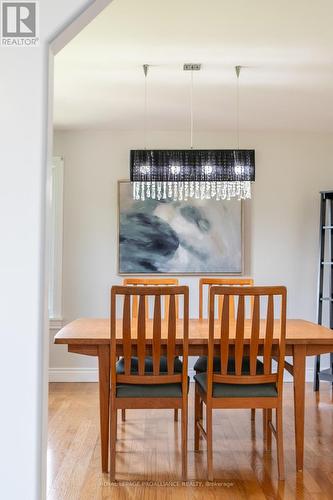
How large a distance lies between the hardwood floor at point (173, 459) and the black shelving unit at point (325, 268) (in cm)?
59

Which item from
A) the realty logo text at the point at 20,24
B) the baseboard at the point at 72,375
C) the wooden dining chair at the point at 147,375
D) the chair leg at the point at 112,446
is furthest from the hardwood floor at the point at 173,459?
the realty logo text at the point at 20,24

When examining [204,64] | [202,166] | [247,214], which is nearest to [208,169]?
[202,166]

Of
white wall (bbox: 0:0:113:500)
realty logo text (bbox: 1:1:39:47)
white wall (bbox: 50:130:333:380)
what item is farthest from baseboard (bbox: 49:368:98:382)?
realty logo text (bbox: 1:1:39:47)

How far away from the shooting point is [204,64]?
10.4 feet

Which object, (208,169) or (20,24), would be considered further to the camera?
(208,169)

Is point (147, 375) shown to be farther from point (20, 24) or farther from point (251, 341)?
point (20, 24)

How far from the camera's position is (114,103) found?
13.1 ft

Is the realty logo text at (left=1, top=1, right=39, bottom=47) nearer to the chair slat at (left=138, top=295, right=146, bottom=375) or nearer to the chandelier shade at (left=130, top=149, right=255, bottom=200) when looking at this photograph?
the chair slat at (left=138, top=295, right=146, bottom=375)

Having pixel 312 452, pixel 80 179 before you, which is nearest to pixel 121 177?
pixel 80 179

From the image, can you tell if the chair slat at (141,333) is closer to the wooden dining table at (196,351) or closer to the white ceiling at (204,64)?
the wooden dining table at (196,351)

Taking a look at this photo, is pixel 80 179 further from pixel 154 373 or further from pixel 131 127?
pixel 154 373

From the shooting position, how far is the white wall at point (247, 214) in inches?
190

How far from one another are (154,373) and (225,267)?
7.46 feet

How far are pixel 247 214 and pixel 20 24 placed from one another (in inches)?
144
